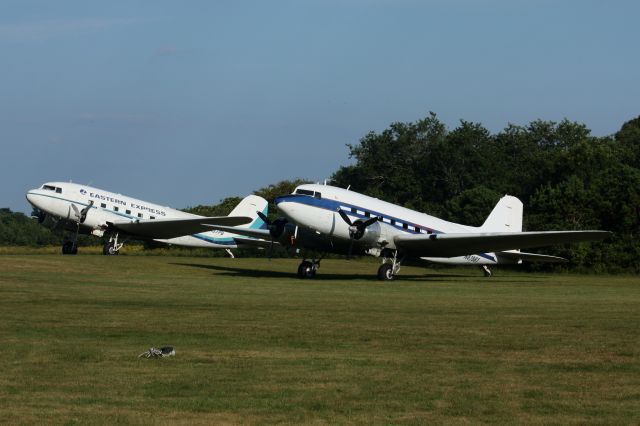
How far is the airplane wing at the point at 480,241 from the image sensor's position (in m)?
40.2

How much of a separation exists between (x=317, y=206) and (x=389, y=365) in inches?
993

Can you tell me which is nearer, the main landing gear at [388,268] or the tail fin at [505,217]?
the main landing gear at [388,268]

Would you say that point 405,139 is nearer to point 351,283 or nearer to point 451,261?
point 451,261

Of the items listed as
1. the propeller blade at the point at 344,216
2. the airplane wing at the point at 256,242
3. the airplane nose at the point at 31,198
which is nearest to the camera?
the propeller blade at the point at 344,216

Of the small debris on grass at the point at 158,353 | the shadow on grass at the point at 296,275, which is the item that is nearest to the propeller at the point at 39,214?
the shadow on grass at the point at 296,275

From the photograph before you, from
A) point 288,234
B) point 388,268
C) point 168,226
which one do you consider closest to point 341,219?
point 288,234

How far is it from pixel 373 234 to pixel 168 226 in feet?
55.5

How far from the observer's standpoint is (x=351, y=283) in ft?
130

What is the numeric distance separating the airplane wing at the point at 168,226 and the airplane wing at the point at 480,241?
12.2 metres

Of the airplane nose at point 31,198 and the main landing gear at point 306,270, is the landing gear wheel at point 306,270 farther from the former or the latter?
the airplane nose at point 31,198

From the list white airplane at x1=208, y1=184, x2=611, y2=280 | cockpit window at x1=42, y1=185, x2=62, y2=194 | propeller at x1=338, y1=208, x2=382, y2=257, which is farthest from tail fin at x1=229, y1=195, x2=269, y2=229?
propeller at x1=338, y1=208, x2=382, y2=257

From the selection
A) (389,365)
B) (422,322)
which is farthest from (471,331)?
(389,365)

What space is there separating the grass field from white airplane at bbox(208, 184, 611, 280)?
9.70 metres

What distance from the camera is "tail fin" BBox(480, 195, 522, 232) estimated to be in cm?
4866
